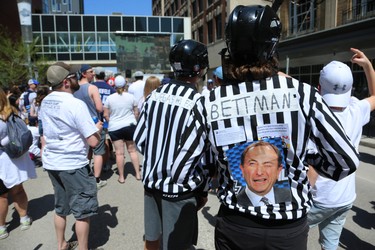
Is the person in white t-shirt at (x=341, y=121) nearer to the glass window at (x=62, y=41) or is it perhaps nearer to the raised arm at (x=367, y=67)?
the raised arm at (x=367, y=67)

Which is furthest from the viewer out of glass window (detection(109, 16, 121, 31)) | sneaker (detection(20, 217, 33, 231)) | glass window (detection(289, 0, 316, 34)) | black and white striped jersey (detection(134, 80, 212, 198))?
glass window (detection(109, 16, 121, 31))

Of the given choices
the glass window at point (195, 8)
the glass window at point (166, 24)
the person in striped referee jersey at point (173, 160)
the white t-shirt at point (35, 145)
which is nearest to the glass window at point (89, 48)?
the glass window at point (166, 24)

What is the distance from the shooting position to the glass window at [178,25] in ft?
123

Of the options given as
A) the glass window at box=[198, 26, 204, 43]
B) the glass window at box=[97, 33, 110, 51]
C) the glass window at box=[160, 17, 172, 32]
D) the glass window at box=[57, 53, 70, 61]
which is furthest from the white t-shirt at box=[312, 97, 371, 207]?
the glass window at box=[57, 53, 70, 61]

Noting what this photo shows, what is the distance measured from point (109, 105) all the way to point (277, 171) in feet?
15.4

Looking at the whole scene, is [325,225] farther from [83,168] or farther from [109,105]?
[109,105]

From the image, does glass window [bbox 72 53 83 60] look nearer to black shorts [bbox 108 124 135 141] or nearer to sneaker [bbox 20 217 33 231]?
black shorts [bbox 108 124 135 141]

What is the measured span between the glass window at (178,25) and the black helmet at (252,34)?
37554mm

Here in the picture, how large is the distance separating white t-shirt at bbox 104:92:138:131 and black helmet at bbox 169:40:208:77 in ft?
11.0

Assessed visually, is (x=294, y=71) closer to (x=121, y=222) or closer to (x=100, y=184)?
(x=100, y=184)

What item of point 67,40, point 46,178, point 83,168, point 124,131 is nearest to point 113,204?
point 124,131

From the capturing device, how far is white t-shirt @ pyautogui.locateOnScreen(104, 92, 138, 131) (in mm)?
5668

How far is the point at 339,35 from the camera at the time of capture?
14719 millimetres

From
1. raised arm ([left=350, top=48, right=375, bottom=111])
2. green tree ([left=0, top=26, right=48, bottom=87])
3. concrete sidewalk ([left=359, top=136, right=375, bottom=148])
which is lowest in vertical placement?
concrete sidewalk ([left=359, top=136, right=375, bottom=148])
